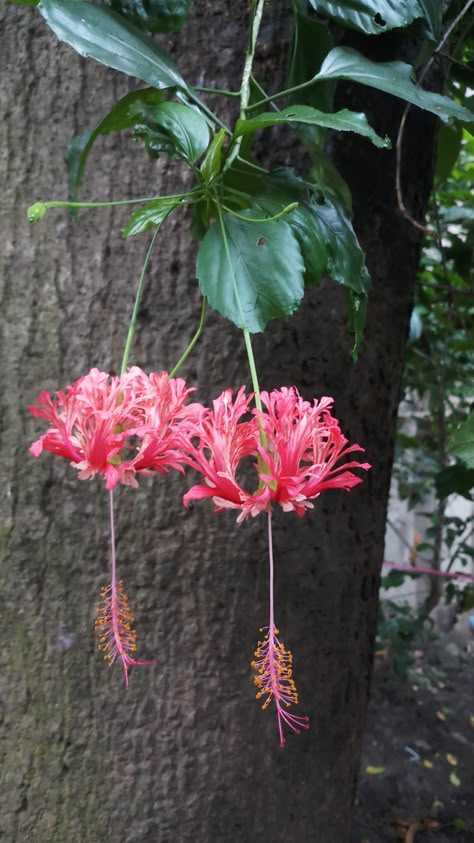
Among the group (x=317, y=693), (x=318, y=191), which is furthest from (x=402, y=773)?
(x=318, y=191)

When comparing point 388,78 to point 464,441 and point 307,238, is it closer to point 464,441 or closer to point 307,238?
point 307,238

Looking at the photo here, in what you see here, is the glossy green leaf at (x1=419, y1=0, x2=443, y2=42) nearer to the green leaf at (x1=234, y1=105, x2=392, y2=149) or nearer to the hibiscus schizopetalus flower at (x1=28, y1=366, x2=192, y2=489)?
the green leaf at (x1=234, y1=105, x2=392, y2=149)

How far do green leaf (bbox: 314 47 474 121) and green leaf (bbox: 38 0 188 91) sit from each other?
0.13 metres

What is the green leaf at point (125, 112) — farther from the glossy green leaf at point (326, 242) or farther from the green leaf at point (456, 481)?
the green leaf at point (456, 481)

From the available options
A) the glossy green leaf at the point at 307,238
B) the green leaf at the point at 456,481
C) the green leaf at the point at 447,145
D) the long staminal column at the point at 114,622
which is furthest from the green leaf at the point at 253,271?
the green leaf at the point at 456,481

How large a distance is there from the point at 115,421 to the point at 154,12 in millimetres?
376

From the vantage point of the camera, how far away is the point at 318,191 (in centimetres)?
60

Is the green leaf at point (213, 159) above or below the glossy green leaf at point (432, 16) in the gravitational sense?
below

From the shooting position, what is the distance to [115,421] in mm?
439

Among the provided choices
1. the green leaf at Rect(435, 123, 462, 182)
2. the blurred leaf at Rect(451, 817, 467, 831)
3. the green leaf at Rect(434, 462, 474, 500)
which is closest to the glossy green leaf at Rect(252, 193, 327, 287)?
the green leaf at Rect(435, 123, 462, 182)

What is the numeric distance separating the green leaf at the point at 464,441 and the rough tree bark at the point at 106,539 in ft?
0.57

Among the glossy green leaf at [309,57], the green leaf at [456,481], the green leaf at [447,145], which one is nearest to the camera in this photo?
the glossy green leaf at [309,57]

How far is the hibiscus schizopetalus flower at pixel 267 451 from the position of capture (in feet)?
1.31

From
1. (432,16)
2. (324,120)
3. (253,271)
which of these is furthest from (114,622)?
(432,16)
